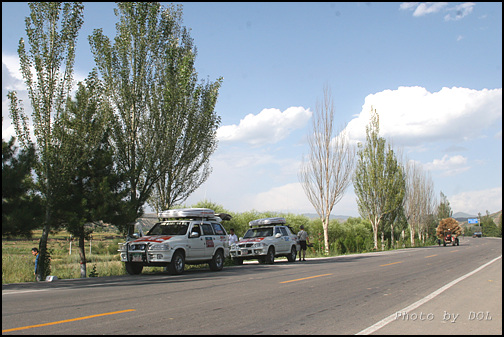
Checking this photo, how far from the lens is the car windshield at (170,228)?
52.6 feet

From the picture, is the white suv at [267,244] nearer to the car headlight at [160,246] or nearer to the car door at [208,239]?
the car door at [208,239]

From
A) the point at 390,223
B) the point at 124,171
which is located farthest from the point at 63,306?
the point at 390,223

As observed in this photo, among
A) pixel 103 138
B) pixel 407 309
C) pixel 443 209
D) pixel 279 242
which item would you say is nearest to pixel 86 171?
pixel 103 138

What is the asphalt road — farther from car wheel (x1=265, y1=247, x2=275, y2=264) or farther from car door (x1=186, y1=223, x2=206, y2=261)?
car wheel (x1=265, y1=247, x2=275, y2=264)

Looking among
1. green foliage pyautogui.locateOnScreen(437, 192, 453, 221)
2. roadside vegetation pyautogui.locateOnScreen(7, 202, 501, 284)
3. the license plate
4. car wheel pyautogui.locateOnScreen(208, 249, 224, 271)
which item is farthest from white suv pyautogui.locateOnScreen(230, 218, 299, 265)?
green foliage pyautogui.locateOnScreen(437, 192, 453, 221)

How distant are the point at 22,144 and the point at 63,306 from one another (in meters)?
10.1

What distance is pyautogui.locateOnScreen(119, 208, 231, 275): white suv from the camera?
14.8 meters

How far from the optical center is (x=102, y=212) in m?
17.6

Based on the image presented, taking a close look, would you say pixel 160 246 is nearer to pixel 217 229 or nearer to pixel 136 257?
pixel 136 257

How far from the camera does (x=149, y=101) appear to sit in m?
21.5

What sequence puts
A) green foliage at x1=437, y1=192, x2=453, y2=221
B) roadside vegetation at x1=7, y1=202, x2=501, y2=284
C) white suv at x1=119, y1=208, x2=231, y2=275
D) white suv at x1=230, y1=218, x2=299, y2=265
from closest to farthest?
white suv at x1=119, y1=208, x2=231, y2=275, roadside vegetation at x1=7, y1=202, x2=501, y2=284, white suv at x1=230, y1=218, x2=299, y2=265, green foliage at x1=437, y1=192, x2=453, y2=221

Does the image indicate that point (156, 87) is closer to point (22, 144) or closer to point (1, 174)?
point (22, 144)

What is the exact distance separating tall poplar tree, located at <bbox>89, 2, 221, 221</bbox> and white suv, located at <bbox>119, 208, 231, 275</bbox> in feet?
13.2

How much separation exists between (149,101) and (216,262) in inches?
→ 353
